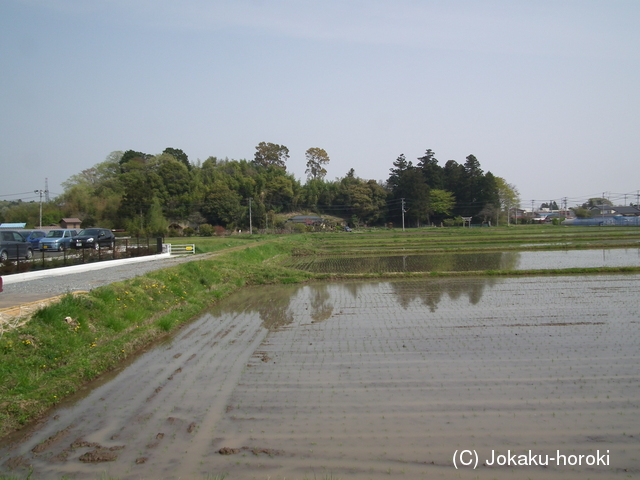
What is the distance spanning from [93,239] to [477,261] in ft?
66.0

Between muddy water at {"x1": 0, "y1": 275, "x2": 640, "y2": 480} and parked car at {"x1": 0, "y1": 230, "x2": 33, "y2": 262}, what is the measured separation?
10.9 meters

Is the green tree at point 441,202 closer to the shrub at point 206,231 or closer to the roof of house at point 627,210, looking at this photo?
the shrub at point 206,231

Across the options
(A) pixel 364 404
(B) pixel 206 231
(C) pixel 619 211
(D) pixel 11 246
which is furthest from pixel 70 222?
(C) pixel 619 211

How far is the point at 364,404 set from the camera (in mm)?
5492

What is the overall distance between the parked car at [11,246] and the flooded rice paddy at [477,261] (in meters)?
11.5

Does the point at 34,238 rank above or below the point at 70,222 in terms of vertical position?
below

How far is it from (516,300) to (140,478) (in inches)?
414

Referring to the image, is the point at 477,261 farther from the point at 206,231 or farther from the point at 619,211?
the point at 619,211

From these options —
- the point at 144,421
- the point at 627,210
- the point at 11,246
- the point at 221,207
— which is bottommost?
the point at 144,421

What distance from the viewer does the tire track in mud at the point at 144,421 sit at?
14.4 ft

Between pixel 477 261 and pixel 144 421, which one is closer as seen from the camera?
pixel 144 421

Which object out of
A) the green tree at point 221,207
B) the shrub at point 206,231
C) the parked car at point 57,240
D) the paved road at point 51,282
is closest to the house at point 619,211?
the green tree at point 221,207

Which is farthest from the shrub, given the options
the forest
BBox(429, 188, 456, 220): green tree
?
BBox(429, 188, 456, 220): green tree

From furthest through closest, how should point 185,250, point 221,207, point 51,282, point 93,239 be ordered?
point 221,207 < point 185,250 < point 93,239 < point 51,282
